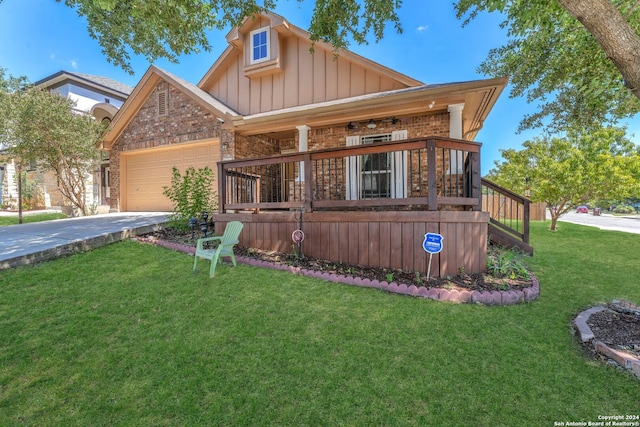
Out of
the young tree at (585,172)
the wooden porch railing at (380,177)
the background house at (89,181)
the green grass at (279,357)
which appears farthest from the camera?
the background house at (89,181)

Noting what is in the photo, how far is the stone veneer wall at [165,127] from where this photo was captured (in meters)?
8.56

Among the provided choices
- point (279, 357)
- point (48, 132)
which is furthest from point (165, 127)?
point (279, 357)

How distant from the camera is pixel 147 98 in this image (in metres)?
9.57

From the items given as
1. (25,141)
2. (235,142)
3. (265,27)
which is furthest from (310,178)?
(25,141)

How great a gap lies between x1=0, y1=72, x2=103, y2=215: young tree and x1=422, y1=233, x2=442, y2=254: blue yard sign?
1133 centimetres

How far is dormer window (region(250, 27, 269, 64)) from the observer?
8648mm

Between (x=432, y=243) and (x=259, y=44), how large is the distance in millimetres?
8462

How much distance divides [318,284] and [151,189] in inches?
342

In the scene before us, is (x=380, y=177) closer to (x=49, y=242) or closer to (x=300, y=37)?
(x=49, y=242)

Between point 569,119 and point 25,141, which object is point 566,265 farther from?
point 25,141

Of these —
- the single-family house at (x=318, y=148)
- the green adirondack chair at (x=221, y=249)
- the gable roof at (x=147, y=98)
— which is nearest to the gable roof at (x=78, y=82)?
the gable roof at (x=147, y=98)

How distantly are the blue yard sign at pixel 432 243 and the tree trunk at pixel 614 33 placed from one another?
2.23 m

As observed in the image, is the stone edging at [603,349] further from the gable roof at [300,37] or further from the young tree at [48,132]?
the young tree at [48,132]

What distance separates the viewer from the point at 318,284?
3.69m
